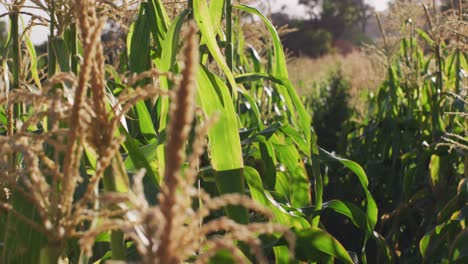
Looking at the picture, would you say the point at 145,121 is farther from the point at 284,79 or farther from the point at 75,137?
the point at 75,137

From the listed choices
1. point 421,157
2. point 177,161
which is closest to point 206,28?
point 177,161

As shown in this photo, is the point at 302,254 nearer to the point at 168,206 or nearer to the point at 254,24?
the point at 168,206

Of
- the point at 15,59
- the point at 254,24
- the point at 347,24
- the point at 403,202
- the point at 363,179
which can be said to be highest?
the point at 347,24

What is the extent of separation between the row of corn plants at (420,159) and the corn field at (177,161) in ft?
0.04

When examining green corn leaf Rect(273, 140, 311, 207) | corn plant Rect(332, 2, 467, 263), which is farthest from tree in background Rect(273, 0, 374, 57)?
green corn leaf Rect(273, 140, 311, 207)

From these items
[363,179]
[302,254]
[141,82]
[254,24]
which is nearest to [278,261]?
[302,254]

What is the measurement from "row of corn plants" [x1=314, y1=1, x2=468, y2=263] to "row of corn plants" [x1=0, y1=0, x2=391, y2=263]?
0.72 m

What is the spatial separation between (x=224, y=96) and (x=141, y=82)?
1.75 ft

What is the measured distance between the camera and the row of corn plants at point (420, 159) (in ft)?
8.08

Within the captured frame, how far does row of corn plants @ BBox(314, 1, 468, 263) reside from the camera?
2463 mm

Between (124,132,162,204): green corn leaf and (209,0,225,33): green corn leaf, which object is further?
(209,0,225,33): green corn leaf

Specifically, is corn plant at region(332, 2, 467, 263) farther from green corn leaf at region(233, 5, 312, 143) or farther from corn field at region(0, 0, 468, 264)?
green corn leaf at region(233, 5, 312, 143)

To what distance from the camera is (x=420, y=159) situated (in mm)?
2998

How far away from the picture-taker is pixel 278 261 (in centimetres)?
155
